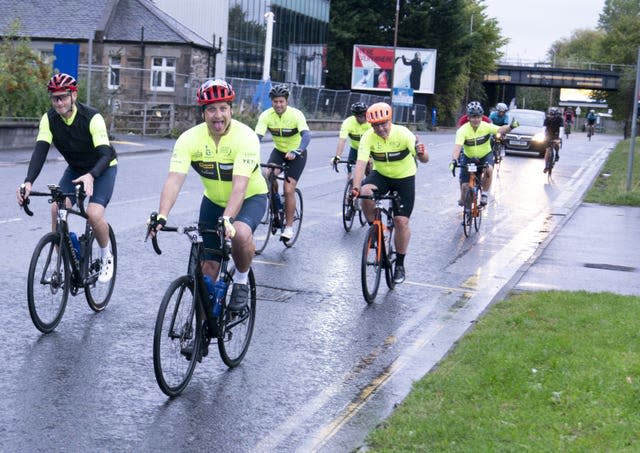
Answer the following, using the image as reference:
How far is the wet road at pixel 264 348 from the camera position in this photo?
5453mm

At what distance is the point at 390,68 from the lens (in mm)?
74875

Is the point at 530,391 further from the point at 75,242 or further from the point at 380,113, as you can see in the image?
the point at 380,113

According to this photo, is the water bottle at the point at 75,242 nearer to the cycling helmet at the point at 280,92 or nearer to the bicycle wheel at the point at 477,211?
the cycling helmet at the point at 280,92

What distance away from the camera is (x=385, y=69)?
246ft

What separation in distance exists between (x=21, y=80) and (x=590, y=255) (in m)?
18.0

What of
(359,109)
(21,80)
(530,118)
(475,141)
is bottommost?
(475,141)

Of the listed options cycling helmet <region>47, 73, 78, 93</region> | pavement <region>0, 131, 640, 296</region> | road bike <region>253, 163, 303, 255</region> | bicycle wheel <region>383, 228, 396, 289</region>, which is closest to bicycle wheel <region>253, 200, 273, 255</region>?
road bike <region>253, 163, 303, 255</region>

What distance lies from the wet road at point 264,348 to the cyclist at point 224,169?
2.49 feet

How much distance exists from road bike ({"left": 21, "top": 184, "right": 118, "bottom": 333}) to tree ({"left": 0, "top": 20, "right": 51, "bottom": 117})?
1923 cm

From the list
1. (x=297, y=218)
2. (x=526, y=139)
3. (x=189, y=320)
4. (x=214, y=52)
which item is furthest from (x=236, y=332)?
(x=214, y=52)

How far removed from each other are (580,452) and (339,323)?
357 cm

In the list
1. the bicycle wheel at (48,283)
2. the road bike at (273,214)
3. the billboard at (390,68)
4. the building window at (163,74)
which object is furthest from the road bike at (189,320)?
the billboard at (390,68)

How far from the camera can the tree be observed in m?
25.9

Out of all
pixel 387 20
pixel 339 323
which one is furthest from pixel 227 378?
pixel 387 20
